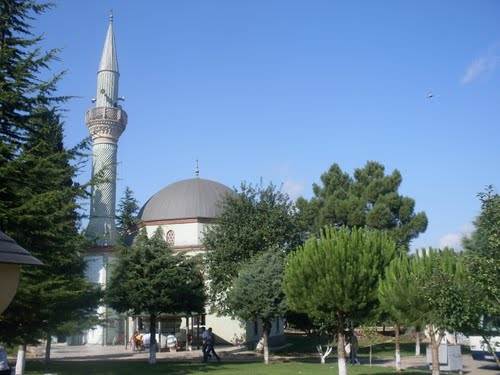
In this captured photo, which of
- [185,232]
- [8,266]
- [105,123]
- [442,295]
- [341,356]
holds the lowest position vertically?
[341,356]

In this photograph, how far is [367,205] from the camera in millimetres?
36406

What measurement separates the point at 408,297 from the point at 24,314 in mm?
9615

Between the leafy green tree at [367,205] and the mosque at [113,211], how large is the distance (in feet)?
22.3

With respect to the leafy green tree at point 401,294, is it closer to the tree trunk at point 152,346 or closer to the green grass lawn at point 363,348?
the tree trunk at point 152,346

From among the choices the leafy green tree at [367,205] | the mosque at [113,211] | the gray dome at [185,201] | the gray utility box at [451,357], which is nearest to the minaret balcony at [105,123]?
the mosque at [113,211]

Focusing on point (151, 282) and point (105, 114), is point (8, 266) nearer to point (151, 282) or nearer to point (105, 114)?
point (151, 282)

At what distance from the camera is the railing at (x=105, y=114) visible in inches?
1695

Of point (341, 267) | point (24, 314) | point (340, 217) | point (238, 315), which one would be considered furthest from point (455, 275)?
point (340, 217)

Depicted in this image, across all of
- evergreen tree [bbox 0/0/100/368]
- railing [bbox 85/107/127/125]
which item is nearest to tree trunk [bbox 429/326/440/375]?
evergreen tree [bbox 0/0/100/368]

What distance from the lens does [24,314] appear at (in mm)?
13789

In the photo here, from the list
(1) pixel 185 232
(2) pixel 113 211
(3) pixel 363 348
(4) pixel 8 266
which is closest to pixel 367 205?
(3) pixel 363 348

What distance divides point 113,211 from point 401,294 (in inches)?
1275

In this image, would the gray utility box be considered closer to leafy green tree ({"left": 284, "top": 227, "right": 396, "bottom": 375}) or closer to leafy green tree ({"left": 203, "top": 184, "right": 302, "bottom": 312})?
leafy green tree ({"left": 284, "top": 227, "right": 396, "bottom": 375})

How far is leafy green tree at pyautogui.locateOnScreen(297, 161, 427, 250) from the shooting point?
3519cm
